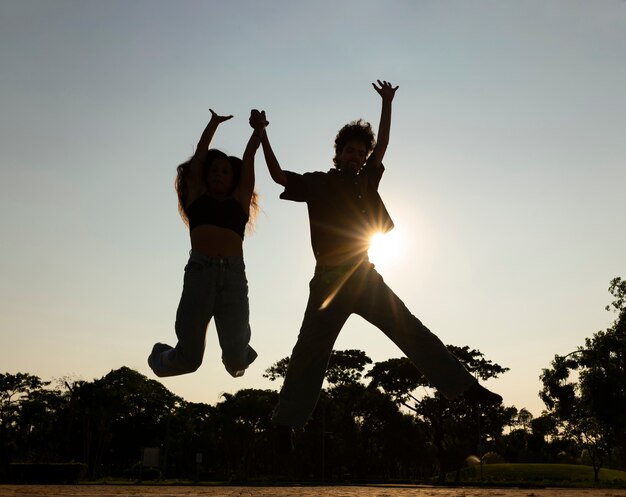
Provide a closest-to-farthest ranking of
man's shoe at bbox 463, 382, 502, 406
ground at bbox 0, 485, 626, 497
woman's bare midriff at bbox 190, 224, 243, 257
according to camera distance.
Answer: man's shoe at bbox 463, 382, 502, 406 → woman's bare midriff at bbox 190, 224, 243, 257 → ground at bbox 0, 485, 626, 497

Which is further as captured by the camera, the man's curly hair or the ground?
the ground

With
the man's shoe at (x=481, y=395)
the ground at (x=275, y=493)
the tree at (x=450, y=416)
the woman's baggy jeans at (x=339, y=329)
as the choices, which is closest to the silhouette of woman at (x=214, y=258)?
the woman's baggy jeans at (x=339, y=329)

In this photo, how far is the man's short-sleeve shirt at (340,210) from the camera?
20.8ft

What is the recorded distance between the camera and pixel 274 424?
20.5ft

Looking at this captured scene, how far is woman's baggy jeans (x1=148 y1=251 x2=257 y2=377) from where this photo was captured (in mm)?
6359

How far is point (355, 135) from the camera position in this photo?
7.20 m

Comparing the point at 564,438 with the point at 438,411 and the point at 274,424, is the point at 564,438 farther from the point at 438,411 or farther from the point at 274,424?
the point at 274,424

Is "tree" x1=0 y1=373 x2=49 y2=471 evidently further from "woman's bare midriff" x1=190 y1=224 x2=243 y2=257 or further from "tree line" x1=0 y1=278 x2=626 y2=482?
"woman's bare midriff" x1=190 y1=224 x2=243 y2=257

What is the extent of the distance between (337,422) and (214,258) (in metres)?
56.4

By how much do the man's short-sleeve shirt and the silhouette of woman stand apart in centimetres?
55

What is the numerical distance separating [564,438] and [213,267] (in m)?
47.4

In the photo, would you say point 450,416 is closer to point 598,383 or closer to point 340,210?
point 598,383

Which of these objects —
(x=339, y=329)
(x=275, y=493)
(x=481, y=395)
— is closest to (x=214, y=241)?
(x=339, y=329)

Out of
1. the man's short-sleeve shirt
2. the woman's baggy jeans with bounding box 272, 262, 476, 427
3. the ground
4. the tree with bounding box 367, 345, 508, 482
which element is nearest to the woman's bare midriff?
the man's short-sleeve shirt
